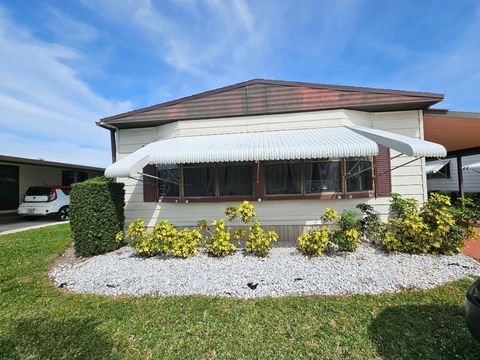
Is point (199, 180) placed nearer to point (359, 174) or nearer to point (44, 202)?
point (359, 174)

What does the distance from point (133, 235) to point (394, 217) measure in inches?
297

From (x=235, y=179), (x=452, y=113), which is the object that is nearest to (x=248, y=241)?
(x=235, y=179)

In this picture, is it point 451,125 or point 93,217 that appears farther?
point 451,125

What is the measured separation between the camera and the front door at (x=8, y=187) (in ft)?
56.3

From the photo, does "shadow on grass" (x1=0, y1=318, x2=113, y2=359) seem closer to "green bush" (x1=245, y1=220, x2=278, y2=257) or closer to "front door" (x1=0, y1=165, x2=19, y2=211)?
"green bush" (x1=245, y1=220, x2=278, y2=257)

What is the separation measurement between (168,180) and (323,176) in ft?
16.1

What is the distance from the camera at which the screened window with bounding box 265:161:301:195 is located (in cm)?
772

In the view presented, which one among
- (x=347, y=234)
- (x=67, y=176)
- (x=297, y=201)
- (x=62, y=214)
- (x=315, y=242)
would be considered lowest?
(x=62, y=214)

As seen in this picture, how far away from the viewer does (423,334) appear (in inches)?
138

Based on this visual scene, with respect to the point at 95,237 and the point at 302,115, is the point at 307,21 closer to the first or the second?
the point at 302,115

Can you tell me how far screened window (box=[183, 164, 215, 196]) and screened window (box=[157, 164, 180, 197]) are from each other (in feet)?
1.08

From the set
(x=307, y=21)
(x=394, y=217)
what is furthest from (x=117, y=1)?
(x=394, y=217)

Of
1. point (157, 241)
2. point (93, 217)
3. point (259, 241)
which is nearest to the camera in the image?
point (259, 241)

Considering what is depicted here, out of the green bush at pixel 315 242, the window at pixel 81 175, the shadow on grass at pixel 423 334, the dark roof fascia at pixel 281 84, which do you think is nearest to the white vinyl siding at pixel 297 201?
the dark roof fascia at pixel 281 84
